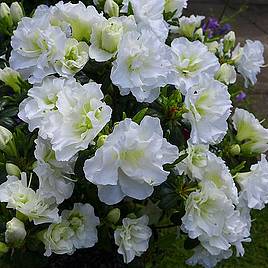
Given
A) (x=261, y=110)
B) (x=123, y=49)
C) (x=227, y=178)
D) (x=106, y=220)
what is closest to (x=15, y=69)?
(x=123, y=49)

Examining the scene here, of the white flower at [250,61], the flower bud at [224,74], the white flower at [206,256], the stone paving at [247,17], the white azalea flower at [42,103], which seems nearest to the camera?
the white azalea flower at [42,103]

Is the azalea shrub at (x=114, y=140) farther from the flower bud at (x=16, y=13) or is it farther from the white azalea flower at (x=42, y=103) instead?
the flower bud at (x=16, y=13)

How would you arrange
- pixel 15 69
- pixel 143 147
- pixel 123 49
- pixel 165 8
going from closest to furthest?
pixel 143 147 → pixel 123 49 → pixel 15 69 → pixel 165 8

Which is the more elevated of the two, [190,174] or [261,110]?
[190,174]

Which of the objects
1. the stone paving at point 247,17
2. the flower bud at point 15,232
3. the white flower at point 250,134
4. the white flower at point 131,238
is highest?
the white flower at point 250,134

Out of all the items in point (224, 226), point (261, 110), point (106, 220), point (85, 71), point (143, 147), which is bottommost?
point (261, 110)

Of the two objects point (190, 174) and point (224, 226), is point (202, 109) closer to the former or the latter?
point (190, 174)

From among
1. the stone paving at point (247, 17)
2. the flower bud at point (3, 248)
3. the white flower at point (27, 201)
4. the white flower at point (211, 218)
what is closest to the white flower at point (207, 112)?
the white flower at point (211, 218)
